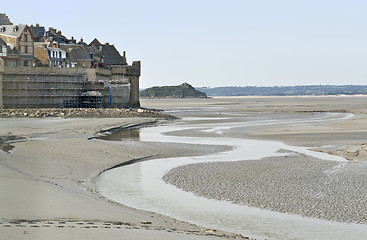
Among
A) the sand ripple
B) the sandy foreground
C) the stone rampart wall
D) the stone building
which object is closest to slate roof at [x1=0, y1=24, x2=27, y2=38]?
the stone building

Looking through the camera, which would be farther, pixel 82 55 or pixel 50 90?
pixel 82 55

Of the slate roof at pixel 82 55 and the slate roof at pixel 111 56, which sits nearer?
the slate roof at pixel 82 55

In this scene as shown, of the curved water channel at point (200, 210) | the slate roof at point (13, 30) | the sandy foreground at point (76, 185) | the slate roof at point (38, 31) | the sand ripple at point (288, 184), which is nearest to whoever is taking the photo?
the sandy foreground at point (76, 185)

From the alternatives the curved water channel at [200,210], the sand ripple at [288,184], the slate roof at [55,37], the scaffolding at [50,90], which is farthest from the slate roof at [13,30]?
the sand ripple at [288,184]

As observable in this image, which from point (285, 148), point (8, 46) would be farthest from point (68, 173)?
point (8, 46)

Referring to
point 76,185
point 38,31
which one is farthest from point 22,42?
point 76,185

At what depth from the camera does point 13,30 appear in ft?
248

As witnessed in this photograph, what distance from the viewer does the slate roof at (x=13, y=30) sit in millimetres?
74088

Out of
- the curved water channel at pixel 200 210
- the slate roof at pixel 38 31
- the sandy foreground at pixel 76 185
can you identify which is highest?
the slate roof at pixel 38 31

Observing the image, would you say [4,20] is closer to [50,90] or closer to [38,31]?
[38,31]

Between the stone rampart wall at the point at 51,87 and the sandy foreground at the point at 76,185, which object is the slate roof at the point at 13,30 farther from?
the sandy foreground at the point at 76,185

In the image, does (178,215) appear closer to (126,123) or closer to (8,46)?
(126,123)

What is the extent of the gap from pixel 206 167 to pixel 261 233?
986 centimetres

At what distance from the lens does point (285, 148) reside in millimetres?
29094
